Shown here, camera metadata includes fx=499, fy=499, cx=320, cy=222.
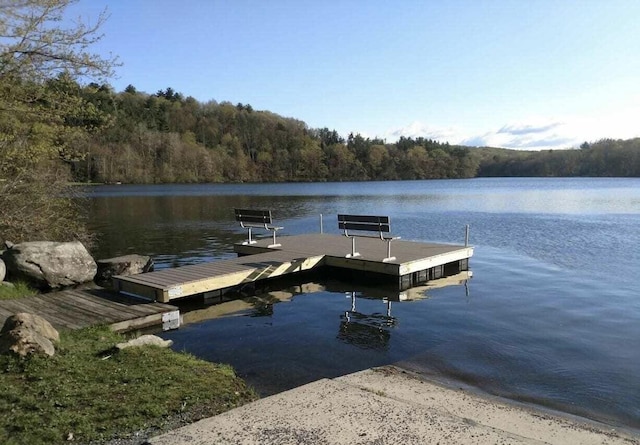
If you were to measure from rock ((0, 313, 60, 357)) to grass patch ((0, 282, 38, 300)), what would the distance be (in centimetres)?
411

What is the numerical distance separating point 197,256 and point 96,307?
8.95 m

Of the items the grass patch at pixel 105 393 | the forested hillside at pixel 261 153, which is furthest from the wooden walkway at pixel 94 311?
the forested hillside at pixel 261 153

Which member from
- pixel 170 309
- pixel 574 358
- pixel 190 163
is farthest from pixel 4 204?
pixel 190 163

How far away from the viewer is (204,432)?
13.4 feet

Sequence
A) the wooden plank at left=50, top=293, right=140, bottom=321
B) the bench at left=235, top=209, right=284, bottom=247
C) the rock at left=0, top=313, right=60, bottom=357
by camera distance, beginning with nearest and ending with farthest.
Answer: the rock at left=0, top=313, right=60, bottom=357 → the wooden plank at left=50, top=293, right=140, bottom=321 → the bench at left=235, top=209, right=284, bottom=247

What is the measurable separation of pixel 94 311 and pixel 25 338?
3.11 meters

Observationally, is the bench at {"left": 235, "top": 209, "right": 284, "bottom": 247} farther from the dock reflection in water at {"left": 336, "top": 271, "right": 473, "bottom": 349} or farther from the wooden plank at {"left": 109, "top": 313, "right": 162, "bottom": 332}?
the wooden plank at {"left": 109, "top": 313, "right": 162, "bottom": 332}

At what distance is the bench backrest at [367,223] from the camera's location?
12570 mm

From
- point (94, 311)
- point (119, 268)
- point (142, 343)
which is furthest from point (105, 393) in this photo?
point (119, 268)

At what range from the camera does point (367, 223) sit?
1303 cm

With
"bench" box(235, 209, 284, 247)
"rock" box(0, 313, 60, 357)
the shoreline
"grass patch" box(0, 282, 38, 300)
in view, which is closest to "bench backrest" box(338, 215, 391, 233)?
"bench" box(235, 209, 284, 247)

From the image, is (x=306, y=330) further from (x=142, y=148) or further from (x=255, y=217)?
(x=142, y=148)

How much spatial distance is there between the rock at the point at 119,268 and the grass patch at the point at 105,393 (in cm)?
732

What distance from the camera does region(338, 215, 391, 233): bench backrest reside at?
41.2 ft
